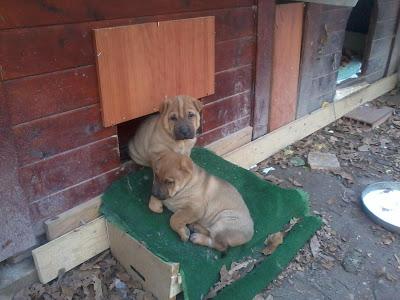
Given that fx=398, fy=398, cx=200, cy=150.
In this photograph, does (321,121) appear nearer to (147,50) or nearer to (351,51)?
(351,51)

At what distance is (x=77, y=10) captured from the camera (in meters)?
2.77

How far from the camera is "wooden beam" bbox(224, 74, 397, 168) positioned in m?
4.80

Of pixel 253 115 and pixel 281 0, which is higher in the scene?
pixel 281 0

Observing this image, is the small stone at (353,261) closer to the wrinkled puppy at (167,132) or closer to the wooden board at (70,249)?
the wrinkled puppy at (167,132)

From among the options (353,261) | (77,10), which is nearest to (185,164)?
(77,10)

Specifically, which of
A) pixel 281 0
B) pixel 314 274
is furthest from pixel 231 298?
pixel 281 0

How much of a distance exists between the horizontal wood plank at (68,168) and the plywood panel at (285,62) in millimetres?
2368

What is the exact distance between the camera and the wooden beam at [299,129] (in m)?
4.80

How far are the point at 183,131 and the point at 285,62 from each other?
2.30m

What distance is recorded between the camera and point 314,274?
11.2 ft

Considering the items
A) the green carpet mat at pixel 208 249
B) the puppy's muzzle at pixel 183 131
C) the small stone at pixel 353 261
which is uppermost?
the puppy's muzzle at pixel 183 131

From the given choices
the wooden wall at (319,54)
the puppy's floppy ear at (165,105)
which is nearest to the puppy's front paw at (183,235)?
the puppy's floppy ear at (165,105)

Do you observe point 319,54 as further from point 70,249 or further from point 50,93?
point 70,249

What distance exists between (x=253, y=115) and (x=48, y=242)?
2.71 m
